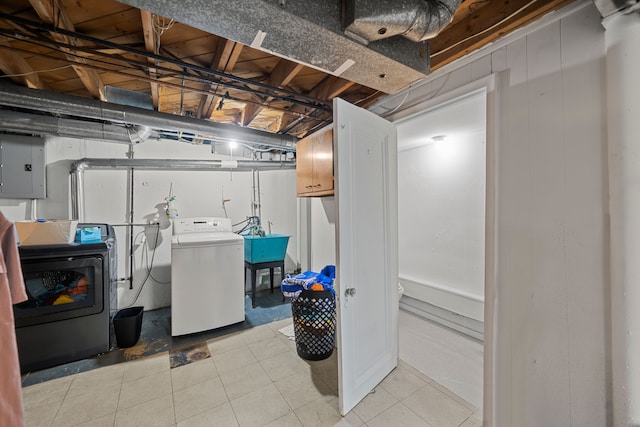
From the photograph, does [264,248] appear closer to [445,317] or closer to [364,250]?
[364,250]

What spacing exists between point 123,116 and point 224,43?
118cm

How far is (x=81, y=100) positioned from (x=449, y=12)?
2607mm

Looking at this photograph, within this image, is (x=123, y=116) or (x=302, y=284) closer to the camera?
(x=123, y=116)

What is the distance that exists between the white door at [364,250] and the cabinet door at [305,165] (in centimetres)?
84

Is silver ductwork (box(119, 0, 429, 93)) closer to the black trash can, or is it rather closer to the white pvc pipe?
the white pvc pipe

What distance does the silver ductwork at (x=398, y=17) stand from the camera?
1088 mm

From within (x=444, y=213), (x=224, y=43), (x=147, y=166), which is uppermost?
(x=224, y=43)

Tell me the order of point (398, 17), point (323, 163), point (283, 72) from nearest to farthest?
1. point (398, 17)
2. point (283, 72)
3. point (323, 163)

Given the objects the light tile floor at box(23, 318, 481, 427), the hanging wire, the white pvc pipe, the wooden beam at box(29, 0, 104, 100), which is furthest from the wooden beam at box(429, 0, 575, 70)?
the light tile floor at box(23, 318, 481, 427)

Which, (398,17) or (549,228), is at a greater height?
(398,17)

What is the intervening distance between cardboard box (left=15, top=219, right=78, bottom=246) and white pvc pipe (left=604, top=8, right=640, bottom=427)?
371 centimetres

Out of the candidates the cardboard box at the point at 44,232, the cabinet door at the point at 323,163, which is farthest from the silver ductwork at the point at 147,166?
the cabinet door at the point at 323,163

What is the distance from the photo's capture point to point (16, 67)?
1667mm

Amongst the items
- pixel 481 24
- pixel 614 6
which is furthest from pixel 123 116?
pixel 614 6
